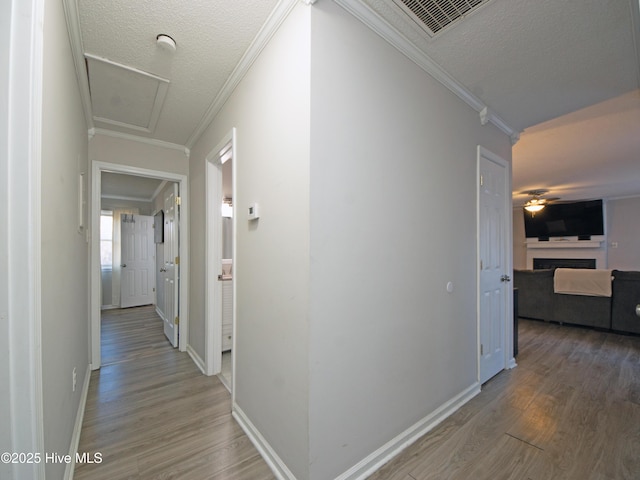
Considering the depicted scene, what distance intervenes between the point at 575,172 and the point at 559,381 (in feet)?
13.9

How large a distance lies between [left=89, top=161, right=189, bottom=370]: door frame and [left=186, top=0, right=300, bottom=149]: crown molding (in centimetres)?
95

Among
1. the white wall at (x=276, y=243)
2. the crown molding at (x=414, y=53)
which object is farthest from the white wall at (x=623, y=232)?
the white wall at (x=276, y=243)

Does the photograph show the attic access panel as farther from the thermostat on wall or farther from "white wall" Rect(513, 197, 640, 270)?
"white wall" Rect(513, 197, 640, 270)

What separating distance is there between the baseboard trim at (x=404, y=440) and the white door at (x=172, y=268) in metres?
2.76

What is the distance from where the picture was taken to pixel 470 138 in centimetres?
235

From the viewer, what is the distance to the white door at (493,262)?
2.48m

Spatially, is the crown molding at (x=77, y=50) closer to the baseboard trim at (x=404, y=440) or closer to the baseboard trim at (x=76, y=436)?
the baseboard trim at (x=76, y=436)

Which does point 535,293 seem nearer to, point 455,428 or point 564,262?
point 455,428

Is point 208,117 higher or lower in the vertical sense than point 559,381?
higher

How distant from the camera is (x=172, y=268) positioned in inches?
139

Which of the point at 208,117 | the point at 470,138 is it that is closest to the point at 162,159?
the point at 208,117

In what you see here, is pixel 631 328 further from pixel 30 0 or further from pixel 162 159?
pixel 162 159

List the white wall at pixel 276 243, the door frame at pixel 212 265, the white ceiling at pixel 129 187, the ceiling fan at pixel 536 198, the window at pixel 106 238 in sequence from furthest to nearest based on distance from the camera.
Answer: the ceiling fan at pixel 536 198 → the window at pixel 106 238 → the white ceiling at pixel 129 187 → the door frame at pixel 212 265 → the white wall at pixel 276 243

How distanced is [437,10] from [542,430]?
2.72 m
